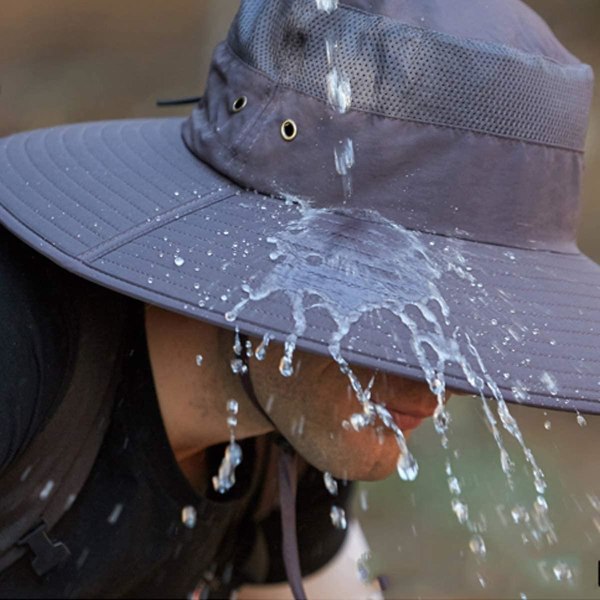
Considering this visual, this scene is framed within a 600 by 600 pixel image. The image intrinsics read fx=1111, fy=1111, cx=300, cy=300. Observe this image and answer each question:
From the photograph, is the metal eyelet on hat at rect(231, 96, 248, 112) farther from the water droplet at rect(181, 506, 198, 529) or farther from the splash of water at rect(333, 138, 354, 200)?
the water droplet at rect(181, 506, 198, 529)

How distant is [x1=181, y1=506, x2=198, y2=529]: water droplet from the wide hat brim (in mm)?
488

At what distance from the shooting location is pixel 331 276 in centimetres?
106

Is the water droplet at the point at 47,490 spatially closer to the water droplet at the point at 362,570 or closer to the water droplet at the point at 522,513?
the water droplet at the point at 362,570

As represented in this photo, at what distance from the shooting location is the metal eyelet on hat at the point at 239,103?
1236mm

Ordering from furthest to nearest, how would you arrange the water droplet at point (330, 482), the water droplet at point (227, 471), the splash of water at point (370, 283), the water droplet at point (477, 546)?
the water droplet at point (477, 546)
the water droplet at point (227, 471)
the water droplet at point (330, 482)
the splash of water at point (370, 283)

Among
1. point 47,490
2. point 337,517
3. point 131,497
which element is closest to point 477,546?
point 337,517

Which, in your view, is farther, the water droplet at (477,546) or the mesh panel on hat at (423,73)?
the water droplet at (477,546)

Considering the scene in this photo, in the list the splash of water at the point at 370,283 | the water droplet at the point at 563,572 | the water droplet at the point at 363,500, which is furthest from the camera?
the water droplet at the point at 563,572

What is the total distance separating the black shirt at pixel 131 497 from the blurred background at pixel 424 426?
1062mm

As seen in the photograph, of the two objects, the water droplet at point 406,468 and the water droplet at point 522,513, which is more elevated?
the water droplet at point 406,468

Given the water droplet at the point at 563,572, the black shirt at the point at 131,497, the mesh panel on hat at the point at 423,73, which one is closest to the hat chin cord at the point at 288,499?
the black shirt at the point at 131,497

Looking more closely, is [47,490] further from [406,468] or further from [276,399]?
[406,468]

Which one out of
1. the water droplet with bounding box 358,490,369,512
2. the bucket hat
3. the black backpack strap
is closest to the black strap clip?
the black backpack strap

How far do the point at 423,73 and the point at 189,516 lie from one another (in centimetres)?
70
